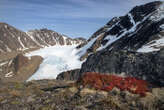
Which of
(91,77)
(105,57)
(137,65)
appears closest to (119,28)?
(105,57)

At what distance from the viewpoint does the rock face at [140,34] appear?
5110 cm

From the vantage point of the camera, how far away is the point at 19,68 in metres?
Answer: 112

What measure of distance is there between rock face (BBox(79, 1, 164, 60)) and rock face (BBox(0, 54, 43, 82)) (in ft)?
111

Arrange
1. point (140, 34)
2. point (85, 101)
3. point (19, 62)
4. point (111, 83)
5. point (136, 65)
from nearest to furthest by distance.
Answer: point (85, 101) < point (111, 83) < point (136, 65) < point (140, 34) < point (19, 62)

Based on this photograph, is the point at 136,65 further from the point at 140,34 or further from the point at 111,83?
the point at 140,34

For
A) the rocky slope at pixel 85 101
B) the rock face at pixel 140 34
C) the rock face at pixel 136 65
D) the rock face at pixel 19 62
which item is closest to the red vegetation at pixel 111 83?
the rocky slope at pixel 85 101

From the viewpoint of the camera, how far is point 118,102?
10.9 meters

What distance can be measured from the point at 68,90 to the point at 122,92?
161 inches

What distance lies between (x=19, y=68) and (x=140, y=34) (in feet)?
246

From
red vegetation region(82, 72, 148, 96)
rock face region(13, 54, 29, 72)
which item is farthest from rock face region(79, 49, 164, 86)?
rock face region(13, 54, 29, 72)

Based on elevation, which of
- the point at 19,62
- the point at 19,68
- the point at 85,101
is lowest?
the point at 85,101

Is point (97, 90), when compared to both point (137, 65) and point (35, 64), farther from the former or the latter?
point (35, 64)

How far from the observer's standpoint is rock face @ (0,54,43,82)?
343 feet

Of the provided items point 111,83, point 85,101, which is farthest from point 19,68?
point 85,101
